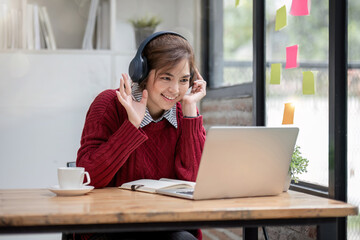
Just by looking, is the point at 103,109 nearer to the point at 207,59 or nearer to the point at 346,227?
the point at 346,227

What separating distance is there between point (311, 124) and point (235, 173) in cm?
74

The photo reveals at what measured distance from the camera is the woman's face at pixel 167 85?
5.71ft

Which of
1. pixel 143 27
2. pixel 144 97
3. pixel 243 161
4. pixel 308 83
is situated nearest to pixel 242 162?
pixel 243 161

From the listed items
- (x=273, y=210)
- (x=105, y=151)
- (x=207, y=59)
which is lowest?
(x=273, y=210)

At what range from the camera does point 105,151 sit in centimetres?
154

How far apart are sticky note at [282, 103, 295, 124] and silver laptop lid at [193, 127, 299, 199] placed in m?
0.70

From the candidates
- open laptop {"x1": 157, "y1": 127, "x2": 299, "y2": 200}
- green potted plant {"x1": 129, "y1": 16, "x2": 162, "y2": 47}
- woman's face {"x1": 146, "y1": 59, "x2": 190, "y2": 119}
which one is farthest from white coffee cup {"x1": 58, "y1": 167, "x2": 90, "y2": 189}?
green potted plant {"x1": 129, "y1": 16, "x2": 162, "y2": 47}

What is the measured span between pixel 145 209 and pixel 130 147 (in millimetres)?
463

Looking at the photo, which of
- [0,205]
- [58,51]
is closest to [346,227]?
[0,205]

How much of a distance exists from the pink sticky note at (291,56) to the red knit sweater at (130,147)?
509mm

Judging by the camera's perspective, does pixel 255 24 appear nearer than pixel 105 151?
No

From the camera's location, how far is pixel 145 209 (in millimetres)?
1102

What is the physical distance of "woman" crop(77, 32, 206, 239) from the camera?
1619 millimetres

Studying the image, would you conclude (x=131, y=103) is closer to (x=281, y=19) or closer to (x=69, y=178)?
(x=69, y=178)
